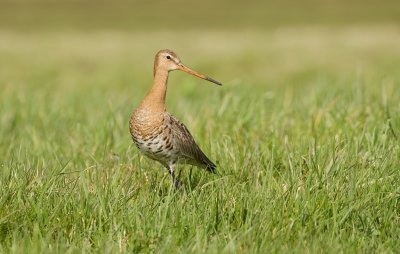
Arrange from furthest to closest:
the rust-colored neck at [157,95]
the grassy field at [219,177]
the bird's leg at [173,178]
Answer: the rust-colored neck at [157,95] → the bird's leg at [173,178] → the grassy field at [219,177]

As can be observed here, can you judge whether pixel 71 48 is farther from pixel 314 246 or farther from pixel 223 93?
pixel 314 246

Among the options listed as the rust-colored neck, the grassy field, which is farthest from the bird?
the grassy field

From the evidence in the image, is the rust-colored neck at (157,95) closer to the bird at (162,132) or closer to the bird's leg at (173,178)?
the bird at (162,132)

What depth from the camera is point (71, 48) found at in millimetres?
23391

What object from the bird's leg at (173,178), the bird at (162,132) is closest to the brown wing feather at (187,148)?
the bird at (162,132)

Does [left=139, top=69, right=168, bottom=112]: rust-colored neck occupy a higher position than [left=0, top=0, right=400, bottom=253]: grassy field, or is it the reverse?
[left=139, top=69, right=168, bottom=112]: rust-colored neck

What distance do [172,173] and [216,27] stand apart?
3029cm

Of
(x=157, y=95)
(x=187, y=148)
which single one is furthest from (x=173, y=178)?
(x=157, y=95)

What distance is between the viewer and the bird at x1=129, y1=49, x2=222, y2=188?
237 inches

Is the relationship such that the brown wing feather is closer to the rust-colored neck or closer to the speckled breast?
the speckled breast

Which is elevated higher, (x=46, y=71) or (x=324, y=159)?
(x=324, y=159)

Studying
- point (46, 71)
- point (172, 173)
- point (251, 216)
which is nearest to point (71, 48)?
point (46, 71)

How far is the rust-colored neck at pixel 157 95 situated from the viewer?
6.14 metres

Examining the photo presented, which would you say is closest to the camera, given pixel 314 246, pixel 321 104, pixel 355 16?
pixel 314 246
